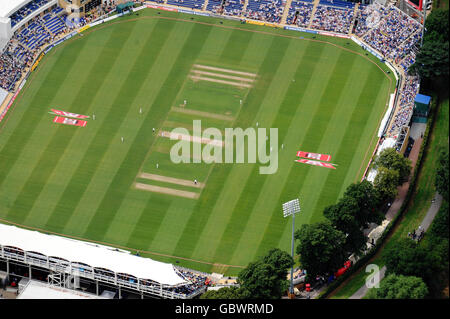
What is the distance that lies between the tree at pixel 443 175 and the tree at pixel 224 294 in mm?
32191

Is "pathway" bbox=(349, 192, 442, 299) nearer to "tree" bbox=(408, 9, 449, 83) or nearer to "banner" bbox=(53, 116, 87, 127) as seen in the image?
"tree" bbox=(408, 9, 449, 83)

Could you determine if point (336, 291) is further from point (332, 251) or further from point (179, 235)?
point (179, 235)

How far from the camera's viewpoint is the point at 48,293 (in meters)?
166

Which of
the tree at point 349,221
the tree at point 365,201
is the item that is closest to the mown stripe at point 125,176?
the tree at point 349,221

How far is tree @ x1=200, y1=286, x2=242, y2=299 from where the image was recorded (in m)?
163

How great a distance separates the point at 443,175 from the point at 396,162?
793 centimetres

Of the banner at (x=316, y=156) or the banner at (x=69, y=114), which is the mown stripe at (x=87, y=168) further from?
the banner at (x=316, y=156)

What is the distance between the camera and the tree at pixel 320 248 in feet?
550

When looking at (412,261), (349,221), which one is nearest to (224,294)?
(349,221)

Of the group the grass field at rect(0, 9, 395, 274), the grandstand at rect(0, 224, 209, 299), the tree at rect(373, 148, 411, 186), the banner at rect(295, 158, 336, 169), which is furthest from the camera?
the banner at rect(295, 158, 336, 169)

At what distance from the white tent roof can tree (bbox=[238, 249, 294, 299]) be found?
8711 mm

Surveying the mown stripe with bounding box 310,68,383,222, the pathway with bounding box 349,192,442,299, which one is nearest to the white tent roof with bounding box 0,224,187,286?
the mown stripe with bounding box 310,68,383,222

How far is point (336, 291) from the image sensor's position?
554 ft
